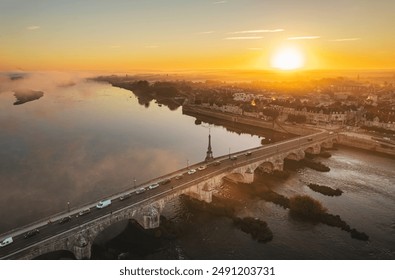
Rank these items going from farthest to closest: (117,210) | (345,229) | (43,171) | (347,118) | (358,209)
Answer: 1. (347,118)
2. (43,171)
3. (358,209)
4. (345,229)
5. (117,210)

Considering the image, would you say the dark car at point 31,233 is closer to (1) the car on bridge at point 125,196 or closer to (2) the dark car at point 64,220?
(2) the dark car at point 64,220

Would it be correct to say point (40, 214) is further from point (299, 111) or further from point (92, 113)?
point (299, 111)

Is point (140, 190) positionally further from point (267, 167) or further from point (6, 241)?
point (267, 167)

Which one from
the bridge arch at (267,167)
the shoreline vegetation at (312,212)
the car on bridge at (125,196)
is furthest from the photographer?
the bridge arch at (267,167)

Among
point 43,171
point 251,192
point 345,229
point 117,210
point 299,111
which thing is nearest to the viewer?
point 117,210

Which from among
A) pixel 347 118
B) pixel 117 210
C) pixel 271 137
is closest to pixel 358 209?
pixel 117 210

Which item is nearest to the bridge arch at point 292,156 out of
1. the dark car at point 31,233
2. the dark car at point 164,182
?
the dark car at point 164,182

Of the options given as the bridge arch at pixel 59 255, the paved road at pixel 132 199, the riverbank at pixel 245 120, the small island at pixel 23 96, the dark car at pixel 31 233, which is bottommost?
the riverbank at pixel 245 120
